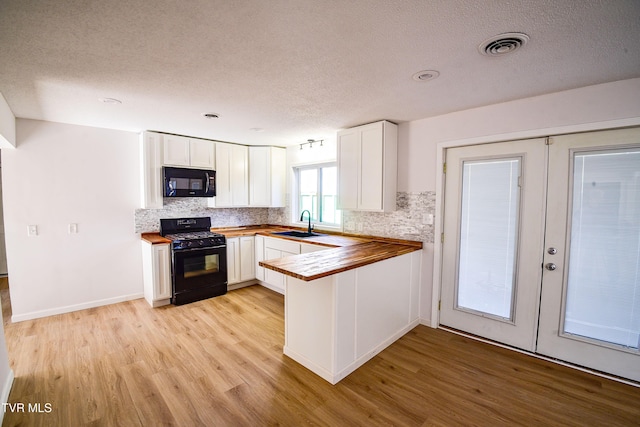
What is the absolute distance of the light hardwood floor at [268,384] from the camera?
1.81 m

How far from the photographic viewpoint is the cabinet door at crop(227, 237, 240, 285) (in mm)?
4160

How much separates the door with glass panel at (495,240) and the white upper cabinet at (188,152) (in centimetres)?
336

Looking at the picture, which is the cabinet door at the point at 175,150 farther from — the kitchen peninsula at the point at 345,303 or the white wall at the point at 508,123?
the white wall at the point at 508,123

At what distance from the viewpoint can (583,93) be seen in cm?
224

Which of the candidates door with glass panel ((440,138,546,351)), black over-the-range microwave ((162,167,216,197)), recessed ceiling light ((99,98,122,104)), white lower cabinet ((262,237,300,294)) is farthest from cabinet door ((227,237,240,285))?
door with glass panel ((440,138,546,351))

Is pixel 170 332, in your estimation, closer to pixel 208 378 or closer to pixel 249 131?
pixel 208 378

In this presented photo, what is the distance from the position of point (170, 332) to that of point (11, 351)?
4.34 feet

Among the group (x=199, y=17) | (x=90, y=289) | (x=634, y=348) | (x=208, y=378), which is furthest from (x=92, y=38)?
(x=634, y=348)

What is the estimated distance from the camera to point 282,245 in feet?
12.9

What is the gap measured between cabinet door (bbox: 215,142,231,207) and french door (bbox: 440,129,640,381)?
10.7 feet

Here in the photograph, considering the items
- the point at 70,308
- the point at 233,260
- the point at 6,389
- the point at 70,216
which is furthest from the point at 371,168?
the point at 70,308

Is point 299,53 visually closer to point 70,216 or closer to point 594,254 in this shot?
point 594,254

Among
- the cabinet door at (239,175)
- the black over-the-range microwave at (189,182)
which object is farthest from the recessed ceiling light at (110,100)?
the cabinet door at (239,175)

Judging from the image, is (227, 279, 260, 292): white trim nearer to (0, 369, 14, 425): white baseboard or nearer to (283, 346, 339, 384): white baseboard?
(283, 346, 339, 384): white baseboard
